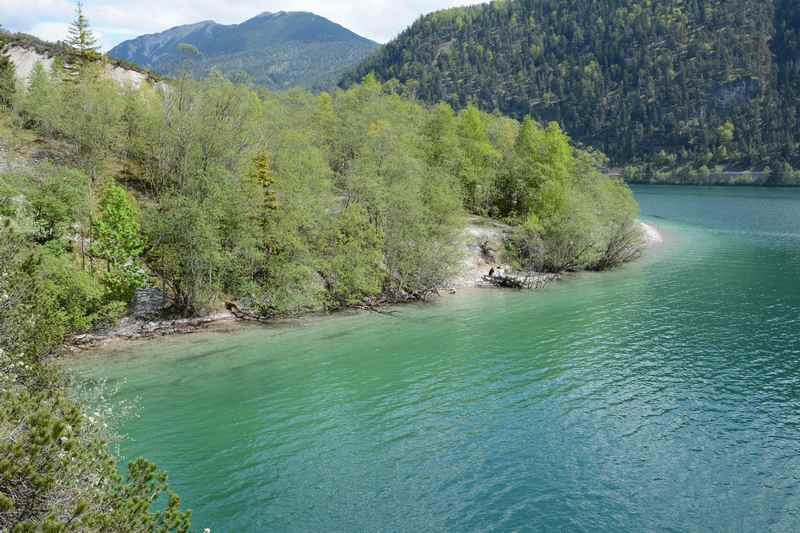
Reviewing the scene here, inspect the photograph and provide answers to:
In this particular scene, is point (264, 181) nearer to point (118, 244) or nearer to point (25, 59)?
point (118, 244)

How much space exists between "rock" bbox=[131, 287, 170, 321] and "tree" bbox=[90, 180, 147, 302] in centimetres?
91

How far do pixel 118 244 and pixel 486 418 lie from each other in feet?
106

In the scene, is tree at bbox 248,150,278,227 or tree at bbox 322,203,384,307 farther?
tree at bbox 322,203,384,307

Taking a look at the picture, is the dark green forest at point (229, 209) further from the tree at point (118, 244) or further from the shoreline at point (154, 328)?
the shoreline at point (154, 328)

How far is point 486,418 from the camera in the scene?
30.0m

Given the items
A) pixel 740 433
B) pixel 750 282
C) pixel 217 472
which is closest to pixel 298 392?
pixel 217 472

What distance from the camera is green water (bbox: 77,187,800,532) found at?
72.8 feet

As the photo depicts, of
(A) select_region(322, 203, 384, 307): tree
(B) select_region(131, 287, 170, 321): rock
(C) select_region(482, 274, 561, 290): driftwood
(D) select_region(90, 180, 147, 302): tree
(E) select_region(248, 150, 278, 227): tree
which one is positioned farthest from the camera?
(C) select_region(482, 274, 561, 290): driftwood

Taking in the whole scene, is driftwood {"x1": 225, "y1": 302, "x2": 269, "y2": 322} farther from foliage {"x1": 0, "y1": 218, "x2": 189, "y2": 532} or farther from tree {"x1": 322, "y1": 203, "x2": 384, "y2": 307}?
foliage {"x1": 0, "y1": 218, "x2": 189, "y2": 532}

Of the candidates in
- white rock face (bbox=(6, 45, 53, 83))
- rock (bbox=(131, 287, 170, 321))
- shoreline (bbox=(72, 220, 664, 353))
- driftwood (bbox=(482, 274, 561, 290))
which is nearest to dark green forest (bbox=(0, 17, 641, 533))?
rock (bbox=(131, 287, 170, 321))

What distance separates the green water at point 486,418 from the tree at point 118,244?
6717 millimetres

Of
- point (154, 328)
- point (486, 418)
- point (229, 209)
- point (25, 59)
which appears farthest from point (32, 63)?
point (486, 418)

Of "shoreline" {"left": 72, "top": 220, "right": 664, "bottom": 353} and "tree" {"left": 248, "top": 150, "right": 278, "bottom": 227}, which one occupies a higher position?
"tree" {"left": 248, "top": 150, "right": 278, "bottom": 227}

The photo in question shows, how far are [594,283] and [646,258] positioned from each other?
20.0m
